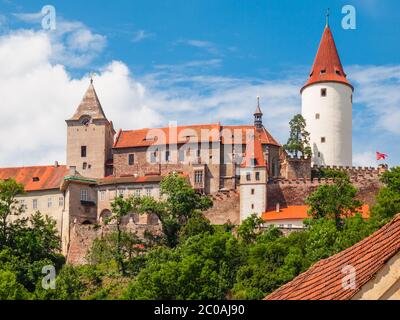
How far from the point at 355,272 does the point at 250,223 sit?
6144 cm

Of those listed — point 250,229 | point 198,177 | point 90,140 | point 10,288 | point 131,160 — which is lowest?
point 10,288

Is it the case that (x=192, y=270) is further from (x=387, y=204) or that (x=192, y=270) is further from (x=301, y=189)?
(x=301, y=189)

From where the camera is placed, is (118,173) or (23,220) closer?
(23,220)

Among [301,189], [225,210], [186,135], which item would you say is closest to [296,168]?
[301,189]

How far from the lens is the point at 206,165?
257 feet

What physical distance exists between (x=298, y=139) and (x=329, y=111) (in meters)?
6.04

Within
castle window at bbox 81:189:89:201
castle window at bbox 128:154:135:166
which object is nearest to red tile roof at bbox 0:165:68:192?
castle window at bbox 81:189:89:201

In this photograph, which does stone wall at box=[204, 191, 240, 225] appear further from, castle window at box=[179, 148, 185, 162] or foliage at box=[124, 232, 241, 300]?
castle window at box=[179, 148, 185, 162]

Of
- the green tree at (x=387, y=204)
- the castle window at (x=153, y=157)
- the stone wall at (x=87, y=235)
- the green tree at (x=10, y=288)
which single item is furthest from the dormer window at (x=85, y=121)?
the green tree at (x=387, y=204)

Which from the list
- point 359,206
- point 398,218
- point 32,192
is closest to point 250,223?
point 359,206

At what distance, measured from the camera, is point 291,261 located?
58562mm

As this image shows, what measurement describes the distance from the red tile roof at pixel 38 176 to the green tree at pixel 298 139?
18891 millimetres

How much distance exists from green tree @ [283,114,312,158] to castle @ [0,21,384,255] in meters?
0.99
